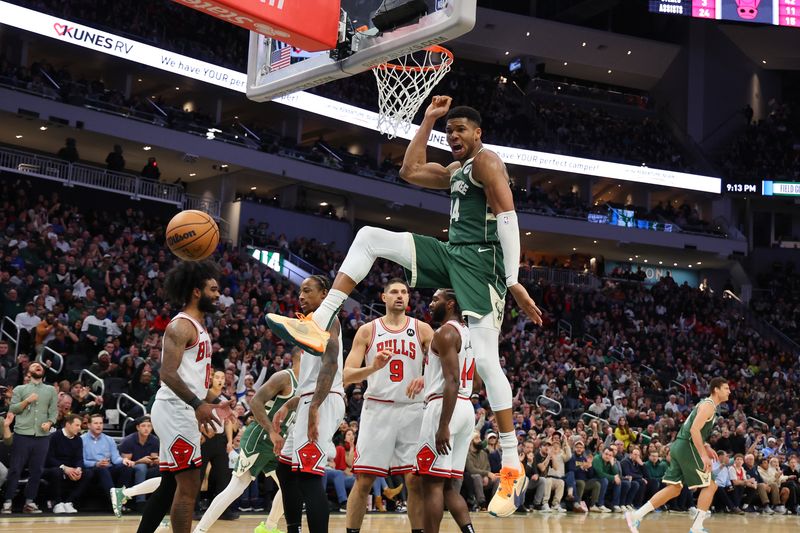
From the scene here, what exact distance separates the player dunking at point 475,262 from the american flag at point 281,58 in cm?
245

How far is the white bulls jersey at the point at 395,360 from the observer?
7.30m

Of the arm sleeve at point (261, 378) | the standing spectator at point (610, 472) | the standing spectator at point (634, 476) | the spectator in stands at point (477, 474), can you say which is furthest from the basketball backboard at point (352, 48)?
the standing spectator at point (634, 476)

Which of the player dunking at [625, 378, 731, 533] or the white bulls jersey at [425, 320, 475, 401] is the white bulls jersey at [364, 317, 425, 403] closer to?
the white bulls jersey at [425, 320, 475, 401]

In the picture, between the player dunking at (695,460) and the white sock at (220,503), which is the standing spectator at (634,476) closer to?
the player dunking at (695,460)

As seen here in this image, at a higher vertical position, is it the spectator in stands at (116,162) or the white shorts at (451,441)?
the spectator in stands at (116,162)

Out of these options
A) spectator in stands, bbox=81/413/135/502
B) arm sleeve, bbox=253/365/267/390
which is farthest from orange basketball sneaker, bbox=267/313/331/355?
arm sleeve, bbox=253/365/267/390

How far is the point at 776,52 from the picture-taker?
4194 centimetres

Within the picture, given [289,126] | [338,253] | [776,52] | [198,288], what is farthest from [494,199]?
[776,52]

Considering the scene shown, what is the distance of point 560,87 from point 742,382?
18.6 metres

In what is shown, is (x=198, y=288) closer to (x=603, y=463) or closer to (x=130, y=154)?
(x=603, y=463)

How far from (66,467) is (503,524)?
233 inches

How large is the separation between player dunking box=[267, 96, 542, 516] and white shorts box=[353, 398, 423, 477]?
6.03ft

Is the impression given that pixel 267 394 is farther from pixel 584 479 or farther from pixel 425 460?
pixel 584 479

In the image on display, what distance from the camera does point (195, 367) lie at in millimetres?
5980
